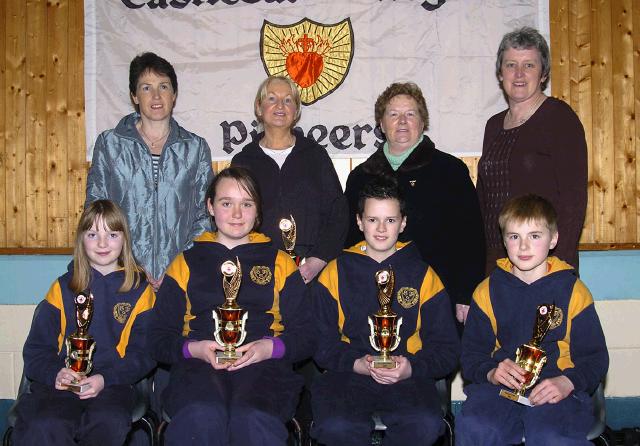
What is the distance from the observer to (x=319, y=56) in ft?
17.2

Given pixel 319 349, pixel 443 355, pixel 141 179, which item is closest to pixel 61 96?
pixel 141 179

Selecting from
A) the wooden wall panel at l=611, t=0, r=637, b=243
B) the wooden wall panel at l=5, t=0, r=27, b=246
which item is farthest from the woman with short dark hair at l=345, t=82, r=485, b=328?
the wooden wall panel at l=5, t=0, r=27, b=246

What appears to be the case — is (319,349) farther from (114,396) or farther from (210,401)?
(114,396)

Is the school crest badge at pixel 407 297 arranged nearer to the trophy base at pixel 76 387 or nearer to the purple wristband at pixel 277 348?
the purple wristband at pixel 277 348

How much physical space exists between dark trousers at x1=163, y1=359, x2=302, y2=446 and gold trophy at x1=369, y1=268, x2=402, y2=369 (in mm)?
403

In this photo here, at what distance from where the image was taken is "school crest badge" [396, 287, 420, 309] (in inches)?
127

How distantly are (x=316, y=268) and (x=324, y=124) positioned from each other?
1.87 meters

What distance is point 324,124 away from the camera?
5262 mm

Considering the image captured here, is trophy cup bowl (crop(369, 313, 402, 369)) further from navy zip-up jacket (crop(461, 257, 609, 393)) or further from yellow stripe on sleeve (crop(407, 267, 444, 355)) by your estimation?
navy zip-up jacket (crop(461, 257, 609, 393))

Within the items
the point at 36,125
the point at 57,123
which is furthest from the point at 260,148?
the point at 36,125

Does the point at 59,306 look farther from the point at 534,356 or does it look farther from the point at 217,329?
the point at 534,356

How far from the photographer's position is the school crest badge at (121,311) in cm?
325

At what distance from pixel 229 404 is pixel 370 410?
1.97ft

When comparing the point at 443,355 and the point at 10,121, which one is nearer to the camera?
the point at 443,355
